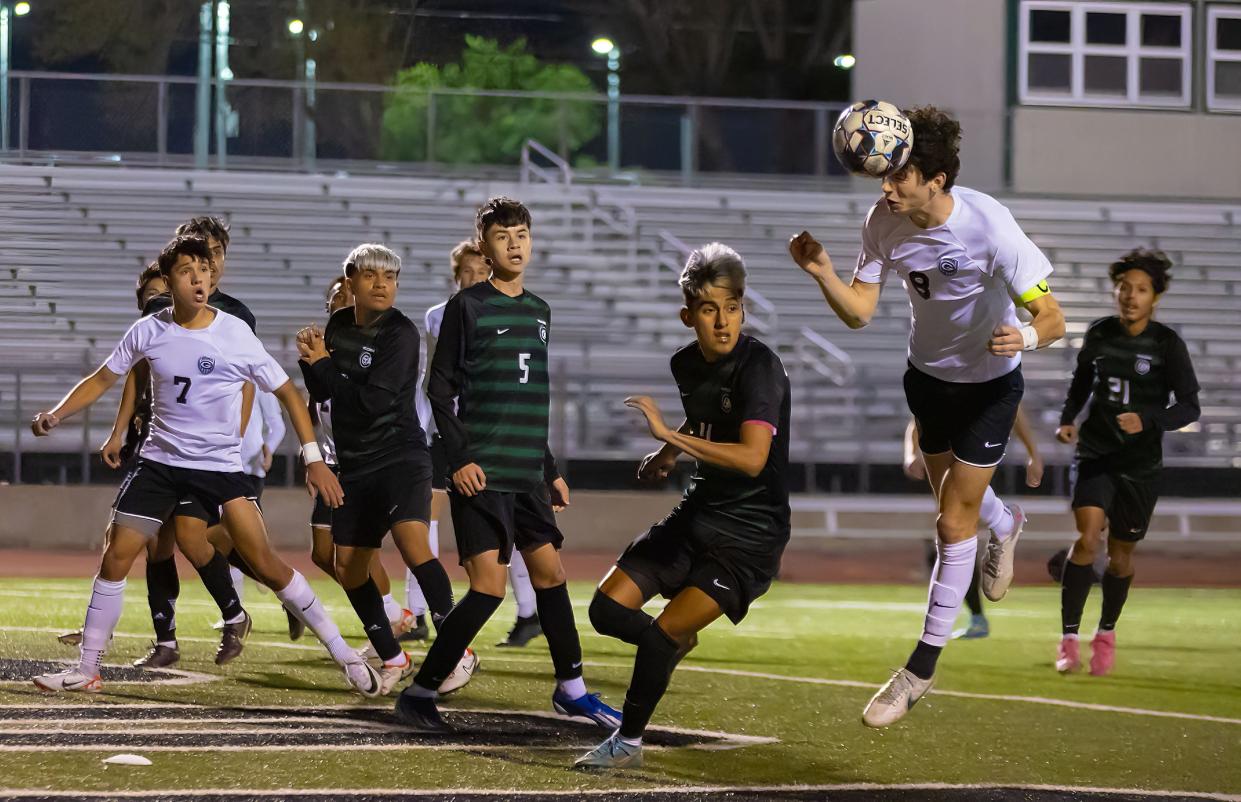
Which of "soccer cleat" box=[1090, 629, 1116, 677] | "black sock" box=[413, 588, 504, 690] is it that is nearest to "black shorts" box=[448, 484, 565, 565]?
"black sock" box=[413, 588, 504, 690]

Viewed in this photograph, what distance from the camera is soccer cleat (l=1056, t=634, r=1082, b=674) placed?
8.52 meters

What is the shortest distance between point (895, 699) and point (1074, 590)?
280cm

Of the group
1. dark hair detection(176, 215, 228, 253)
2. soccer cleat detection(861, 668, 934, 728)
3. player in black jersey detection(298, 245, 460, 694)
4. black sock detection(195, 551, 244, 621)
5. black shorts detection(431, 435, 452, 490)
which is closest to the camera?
soccer cleat detection(861, 668, 934, 728)

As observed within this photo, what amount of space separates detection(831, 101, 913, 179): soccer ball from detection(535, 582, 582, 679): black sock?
1848mm

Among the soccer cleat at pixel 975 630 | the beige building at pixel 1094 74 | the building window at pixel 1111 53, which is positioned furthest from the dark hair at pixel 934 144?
the building window at pixel 1111 53

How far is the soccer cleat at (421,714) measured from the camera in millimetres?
6137

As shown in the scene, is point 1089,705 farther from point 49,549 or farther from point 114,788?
point 49,549

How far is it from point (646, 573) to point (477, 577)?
2.45 ft

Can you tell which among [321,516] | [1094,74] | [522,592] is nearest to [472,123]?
[1094,74]

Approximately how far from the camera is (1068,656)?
28.1 ft

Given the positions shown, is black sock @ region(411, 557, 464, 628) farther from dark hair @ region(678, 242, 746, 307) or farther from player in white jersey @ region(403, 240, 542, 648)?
dark hair @ region(678, 242, 746, 307)

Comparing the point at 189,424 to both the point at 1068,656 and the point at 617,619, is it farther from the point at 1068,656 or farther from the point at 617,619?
the point at 1068,656

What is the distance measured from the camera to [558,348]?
1892cm

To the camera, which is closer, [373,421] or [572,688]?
[572,688]
